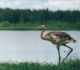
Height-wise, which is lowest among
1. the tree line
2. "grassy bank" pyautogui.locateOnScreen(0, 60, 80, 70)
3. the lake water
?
"grassy bank" pyautogui.locateOnScreen(0, 60, 80, 70)

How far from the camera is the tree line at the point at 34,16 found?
101 ft

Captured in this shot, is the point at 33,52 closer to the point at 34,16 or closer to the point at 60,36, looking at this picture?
the point at 60,36

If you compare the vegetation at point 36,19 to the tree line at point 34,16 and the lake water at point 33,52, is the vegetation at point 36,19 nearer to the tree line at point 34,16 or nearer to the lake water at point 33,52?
the tree line at point 34,16

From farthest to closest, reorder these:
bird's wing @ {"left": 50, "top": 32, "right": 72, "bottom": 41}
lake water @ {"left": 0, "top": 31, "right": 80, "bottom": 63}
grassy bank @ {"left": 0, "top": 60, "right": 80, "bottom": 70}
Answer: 1. lake water @ {"left": 0, "top": 31, "right": 80, "bottom": 63}
2. bird's wing @ {"left": 50, "top": 32, "right": 72, "bottom": 41}
3. grassy bank @ {"left": 0, "top": 60, "right": 80, "bottom": 70}

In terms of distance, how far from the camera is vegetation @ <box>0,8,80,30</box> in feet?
99.3

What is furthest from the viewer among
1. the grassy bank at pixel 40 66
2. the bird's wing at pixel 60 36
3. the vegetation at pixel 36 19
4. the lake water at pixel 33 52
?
the vegetation at pixel 36 19

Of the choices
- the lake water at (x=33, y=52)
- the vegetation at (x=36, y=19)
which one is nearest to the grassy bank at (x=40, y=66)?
the lake water at (x=33, y=52)

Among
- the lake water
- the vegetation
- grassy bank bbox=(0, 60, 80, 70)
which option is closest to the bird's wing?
the lake water

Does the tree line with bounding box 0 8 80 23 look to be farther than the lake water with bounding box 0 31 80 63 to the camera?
Yes

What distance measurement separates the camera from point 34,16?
32.9 meters

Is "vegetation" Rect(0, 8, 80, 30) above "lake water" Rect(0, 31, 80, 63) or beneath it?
above

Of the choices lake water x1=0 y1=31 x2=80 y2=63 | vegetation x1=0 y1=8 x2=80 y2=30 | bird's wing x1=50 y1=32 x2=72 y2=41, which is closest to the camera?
bird's wing x1=50 y1=32 x2=72 y2=41

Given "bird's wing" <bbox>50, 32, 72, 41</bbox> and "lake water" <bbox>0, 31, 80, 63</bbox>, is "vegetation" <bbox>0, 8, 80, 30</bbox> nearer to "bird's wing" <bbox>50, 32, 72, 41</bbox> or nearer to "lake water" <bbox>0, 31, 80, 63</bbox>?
"lake water" <bbox>0, 31, 80, 63</bbox>

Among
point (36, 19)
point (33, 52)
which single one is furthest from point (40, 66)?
point (36, 19)
